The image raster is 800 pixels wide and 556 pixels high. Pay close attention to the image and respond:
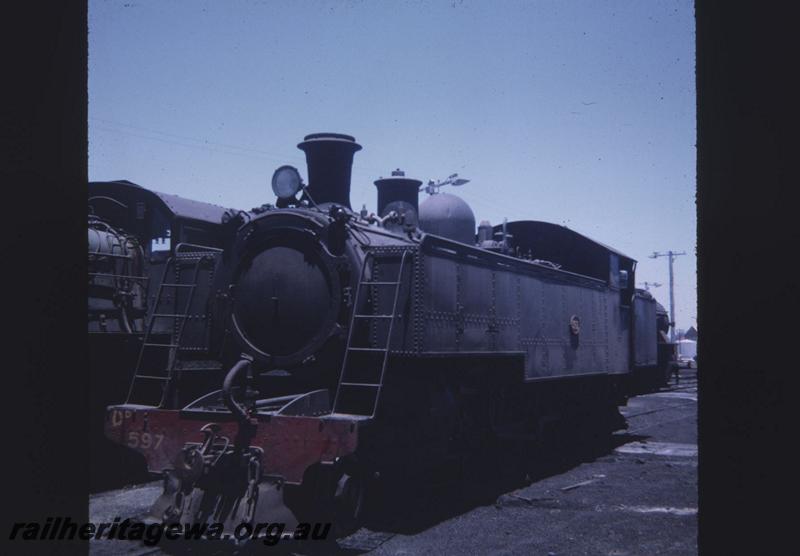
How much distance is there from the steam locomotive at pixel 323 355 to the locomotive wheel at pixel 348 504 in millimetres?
15

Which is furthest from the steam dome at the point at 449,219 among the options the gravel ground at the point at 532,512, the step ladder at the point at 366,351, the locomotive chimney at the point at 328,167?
the step ladder at the point at 366,351

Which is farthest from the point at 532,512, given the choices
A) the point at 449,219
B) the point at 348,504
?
the point at 449,219

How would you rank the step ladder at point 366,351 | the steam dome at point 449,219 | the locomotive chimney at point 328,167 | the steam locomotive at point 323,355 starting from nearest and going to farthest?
the steam locomotive at point 323,355 → the step ladder at point 366,351 → the locomotive chimney at point 328,167 → the steam dome at point 449,219

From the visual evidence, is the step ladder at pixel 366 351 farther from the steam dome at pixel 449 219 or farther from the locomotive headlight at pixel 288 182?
the steam dome at pixel 449 219

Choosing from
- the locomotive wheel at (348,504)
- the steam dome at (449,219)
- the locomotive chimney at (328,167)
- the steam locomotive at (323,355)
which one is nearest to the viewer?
the steam locomotive at (323,355)

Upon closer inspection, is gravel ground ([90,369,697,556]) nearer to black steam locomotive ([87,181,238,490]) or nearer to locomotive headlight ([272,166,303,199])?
black steam locomotive ([87,181,238,490])

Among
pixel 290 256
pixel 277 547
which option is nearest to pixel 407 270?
pixel 290 256

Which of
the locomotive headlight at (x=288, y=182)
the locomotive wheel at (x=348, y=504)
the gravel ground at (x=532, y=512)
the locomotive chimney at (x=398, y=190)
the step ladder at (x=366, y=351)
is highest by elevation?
the locomotive chimney at (x=398, y=190)

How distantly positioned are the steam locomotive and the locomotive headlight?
0.01 m

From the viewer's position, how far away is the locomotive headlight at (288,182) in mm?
7738

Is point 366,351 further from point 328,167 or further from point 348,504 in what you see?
point 328,167

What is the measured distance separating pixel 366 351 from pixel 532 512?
2.45 meters

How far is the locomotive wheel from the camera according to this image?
6335 mm

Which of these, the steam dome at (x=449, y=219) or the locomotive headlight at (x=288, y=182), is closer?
the locomotive headlight at (x=288, y=182)
